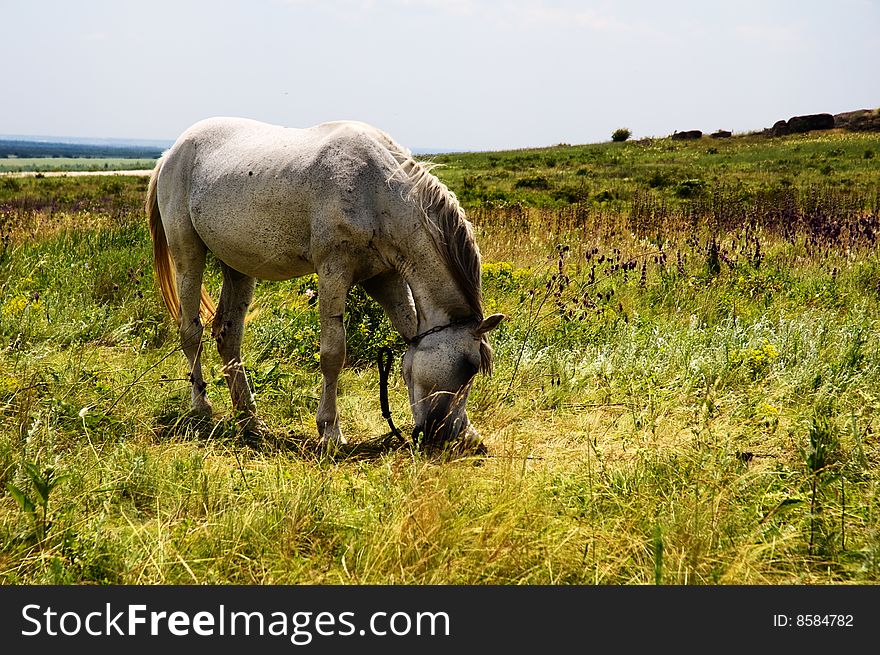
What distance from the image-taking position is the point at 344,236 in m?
4.36

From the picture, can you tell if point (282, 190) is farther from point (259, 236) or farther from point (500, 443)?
point (500, 443)

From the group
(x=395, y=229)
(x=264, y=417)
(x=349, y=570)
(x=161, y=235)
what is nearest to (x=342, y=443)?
(x=264, y=417)

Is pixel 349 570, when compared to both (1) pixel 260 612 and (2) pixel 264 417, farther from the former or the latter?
(2) pixel 264 417

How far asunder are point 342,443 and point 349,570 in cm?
180

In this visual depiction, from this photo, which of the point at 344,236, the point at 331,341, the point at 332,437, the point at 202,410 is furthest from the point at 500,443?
the point at 202,410

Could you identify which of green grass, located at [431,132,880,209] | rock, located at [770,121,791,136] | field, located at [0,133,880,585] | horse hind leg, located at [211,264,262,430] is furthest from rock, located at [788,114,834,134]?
horse hind leg, located at [211,264,262,430]

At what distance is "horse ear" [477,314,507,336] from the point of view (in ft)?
12.9

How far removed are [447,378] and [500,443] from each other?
69cm

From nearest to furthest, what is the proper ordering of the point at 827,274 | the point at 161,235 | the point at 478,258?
the point at 478,258, the point at 161,235, the point at 827,274

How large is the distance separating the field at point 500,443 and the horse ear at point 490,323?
71 cm

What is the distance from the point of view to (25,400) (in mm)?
4359

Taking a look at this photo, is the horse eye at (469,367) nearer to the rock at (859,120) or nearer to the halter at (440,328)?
the halter at (440,328)

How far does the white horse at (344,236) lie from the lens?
4.20 m

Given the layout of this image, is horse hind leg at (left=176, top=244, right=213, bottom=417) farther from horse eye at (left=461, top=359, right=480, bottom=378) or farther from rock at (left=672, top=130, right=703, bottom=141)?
rock at (left=672, top=130, right=703, bottom=141)
